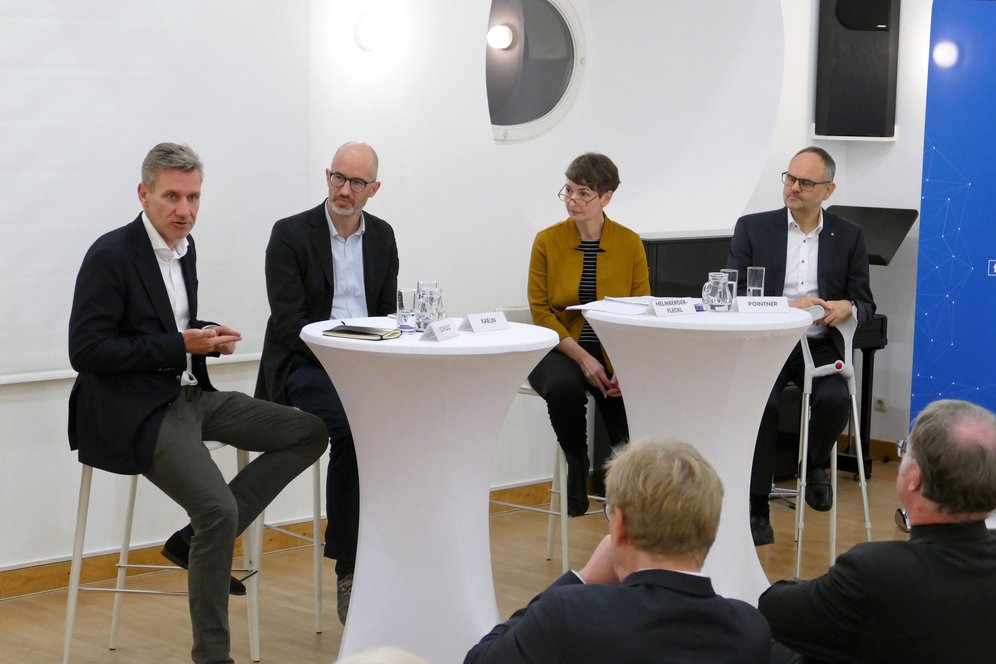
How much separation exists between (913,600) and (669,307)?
1.75m

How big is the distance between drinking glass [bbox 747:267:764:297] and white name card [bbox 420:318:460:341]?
120 centimetres

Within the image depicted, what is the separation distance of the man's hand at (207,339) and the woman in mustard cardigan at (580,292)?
1309 mm

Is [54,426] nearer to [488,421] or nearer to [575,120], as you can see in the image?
[488,421]

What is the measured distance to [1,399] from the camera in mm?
3871

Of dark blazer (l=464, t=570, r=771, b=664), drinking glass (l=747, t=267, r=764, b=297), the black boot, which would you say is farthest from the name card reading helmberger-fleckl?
dark blazer (l=464, t=570, r=771, b=664)

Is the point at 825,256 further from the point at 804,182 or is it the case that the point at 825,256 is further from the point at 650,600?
the point at 650,600

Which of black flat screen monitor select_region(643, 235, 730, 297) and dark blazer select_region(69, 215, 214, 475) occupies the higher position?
black flat screen monitor select_region(643, 235, 730, 297)

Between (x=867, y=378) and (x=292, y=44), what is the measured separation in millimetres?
3282

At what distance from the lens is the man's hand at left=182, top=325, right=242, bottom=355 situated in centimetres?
322

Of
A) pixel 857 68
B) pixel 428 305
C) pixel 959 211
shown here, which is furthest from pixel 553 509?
pixel 857 68

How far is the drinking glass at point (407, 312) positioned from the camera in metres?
3.38

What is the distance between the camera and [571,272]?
4.35 m

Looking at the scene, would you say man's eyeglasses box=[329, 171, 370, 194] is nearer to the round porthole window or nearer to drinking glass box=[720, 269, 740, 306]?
drinking glass box=[720, 269, 740, 306]

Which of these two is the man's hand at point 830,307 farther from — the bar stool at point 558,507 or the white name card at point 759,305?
the bar stool at point 558,507
